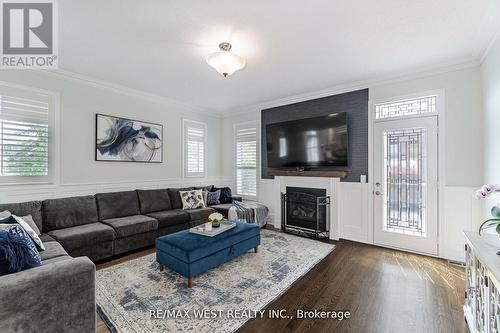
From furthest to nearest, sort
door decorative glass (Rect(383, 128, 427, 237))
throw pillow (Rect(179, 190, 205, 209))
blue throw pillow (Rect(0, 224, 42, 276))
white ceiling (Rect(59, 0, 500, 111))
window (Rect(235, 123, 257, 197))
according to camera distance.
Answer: window (Rect(235, 123, 257, 197)), throw pillow (Rect(179, 190, 205, 209)), door decorative glass (Rect(383, 128, 427, 237)), white ceiling (Rect(59, 0, 500, 111)), blue throw pillow (Rect(0, 224, 42, 276))

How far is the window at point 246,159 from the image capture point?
17.8ft

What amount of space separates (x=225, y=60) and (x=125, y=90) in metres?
2.61

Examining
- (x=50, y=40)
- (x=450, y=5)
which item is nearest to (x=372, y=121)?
(x=450, y=5)

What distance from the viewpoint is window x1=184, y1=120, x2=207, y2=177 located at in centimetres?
526

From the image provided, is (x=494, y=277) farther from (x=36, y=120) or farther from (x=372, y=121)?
(x=36, y=120)

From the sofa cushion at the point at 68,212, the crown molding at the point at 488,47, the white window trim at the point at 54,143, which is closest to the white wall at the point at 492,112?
the crown molding at the point at 488,47

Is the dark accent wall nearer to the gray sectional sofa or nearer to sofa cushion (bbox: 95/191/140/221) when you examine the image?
the gray sectional sofa

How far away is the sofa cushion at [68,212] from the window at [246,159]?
3.12 m

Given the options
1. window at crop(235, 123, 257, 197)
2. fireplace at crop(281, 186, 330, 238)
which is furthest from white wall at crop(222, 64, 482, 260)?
window at crop(235, 123, 257, 197)

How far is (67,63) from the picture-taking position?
10.3 ft

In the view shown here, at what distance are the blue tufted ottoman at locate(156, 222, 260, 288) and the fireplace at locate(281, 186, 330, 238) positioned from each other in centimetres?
177

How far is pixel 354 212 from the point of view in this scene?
3953 mm

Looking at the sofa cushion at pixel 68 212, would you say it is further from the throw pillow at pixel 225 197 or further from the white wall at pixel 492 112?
the white wall at pixel 492 112

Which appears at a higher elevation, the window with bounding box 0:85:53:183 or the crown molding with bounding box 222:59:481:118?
the crown molding with bounding box 222:59:481:118
